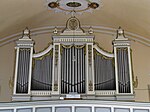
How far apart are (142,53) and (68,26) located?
3511 mm

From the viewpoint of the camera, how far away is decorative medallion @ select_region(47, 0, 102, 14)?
9273mm

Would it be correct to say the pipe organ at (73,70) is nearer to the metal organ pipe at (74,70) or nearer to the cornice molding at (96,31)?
the metal organ pipe at (74,70)

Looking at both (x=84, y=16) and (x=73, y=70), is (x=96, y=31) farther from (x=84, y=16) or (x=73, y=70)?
(x=73, y=70)

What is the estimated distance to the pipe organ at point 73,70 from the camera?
27.3ft

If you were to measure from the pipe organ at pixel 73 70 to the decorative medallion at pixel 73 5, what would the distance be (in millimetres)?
856

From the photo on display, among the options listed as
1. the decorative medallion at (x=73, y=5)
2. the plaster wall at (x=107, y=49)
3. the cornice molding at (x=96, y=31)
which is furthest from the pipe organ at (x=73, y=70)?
the plaster wall at (x=107, y=49)

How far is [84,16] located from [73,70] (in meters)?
2.45

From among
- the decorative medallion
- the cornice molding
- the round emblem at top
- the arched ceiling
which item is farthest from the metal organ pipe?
the cornice molding

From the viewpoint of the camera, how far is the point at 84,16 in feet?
33.6

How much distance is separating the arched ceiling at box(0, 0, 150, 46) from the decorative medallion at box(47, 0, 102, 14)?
0.65 feet

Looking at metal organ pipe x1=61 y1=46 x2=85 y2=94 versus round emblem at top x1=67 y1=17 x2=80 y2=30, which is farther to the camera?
round emblem at top x1=67 y1=17 x2=80 y2=30

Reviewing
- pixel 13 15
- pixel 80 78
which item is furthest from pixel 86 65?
pixel 13 15

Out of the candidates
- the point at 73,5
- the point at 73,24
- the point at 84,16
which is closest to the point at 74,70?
the point at 73,24

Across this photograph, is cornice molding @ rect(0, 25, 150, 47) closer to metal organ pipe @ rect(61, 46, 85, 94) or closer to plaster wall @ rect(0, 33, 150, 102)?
plaster wall @ rect(0, 33, 150, 102)
